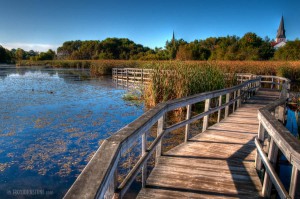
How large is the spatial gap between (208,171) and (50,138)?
5.24 m

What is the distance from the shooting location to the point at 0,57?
8938cm

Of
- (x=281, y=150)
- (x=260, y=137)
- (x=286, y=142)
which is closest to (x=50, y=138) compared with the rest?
(x=260, y=137)

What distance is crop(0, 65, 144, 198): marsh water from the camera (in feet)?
15.6

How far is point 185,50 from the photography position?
53.0m

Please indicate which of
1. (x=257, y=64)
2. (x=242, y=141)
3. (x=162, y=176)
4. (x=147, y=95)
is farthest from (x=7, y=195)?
(x=257, y=64)

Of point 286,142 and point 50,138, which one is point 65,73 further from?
point 286,142

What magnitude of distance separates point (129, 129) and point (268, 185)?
1.83 metres

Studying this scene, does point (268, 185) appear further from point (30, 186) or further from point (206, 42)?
point (206, 42)

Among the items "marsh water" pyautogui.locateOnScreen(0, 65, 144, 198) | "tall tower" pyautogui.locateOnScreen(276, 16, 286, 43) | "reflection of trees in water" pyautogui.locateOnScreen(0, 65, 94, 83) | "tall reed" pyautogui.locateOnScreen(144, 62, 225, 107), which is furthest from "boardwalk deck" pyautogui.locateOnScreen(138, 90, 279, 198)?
"tall tower" pyautogui.locateOnScreen(276, 16, 286, 43)

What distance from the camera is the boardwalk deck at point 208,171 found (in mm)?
3047

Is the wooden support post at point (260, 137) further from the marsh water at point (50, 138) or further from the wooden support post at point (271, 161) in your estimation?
the marsh water at point (50, 138)

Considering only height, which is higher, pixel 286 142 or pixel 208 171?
pixel 286 142

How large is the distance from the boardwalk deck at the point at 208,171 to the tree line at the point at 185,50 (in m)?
35.0

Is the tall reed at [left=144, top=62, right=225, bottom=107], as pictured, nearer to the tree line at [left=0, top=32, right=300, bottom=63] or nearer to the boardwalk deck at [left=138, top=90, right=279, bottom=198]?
the boardwalk deck at [left=138, top=90, right=279, bottom=198]
